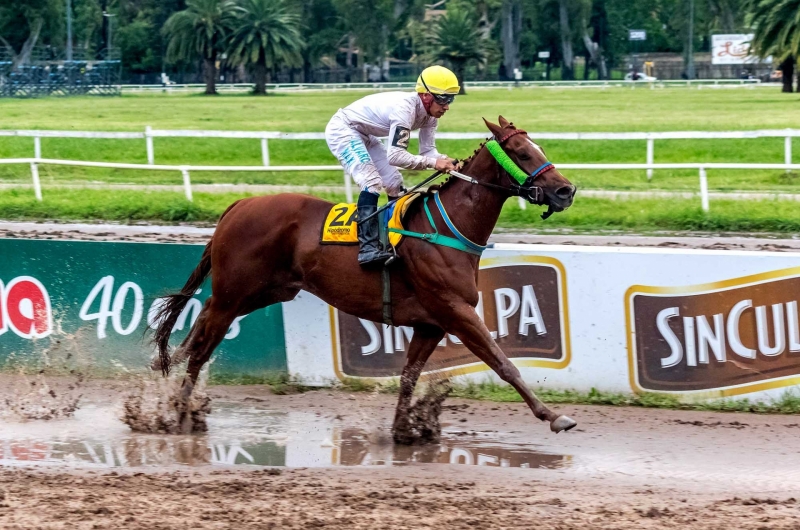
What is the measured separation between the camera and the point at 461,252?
21.3 ft

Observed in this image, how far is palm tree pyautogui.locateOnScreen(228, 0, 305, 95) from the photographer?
59.0m

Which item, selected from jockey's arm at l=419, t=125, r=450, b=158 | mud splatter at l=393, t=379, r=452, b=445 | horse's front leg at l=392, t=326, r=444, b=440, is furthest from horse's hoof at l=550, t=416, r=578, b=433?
Result: jockey's arm at l=419, t=125, r=450, b=158

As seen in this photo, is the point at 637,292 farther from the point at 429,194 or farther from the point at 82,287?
the point at 82,287

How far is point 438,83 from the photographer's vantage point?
6473 mm

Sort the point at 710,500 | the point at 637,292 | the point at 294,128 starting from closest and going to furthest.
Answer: the point at 710,500 < the point at 637,292 < the point at 294,128

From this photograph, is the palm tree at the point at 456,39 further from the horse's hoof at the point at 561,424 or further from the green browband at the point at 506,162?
the horse's hoof at the point at 561,424

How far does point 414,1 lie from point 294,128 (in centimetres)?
6335

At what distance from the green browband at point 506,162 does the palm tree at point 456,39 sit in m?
55.6

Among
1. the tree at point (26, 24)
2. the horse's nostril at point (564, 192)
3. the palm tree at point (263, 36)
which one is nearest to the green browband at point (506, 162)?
the horse's nostril at point (564, 192)

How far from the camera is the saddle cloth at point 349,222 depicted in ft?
22.0

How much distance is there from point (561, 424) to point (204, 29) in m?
59.4

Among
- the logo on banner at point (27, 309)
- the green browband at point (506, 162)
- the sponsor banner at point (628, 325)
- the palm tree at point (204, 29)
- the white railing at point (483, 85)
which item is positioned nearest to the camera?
the green browband at point (506, 162)

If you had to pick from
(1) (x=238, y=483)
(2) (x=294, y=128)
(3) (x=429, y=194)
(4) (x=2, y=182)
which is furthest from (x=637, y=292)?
(2) (x=294, y=128)

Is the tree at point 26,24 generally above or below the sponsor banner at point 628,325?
above
